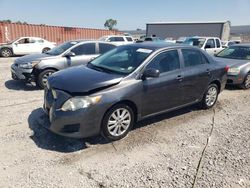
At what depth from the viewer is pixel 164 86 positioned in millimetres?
4617

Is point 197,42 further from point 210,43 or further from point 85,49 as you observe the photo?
point 85,49

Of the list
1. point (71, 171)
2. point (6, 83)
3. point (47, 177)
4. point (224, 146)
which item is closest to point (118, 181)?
point (71, 171)

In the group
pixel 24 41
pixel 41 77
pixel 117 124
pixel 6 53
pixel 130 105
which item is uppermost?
pixel 24 41

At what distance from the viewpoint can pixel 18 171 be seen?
330cm

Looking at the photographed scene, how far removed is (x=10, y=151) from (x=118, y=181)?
1772 mm

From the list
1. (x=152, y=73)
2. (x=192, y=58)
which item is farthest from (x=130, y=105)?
(x=192, y=58)

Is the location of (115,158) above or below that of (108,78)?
below

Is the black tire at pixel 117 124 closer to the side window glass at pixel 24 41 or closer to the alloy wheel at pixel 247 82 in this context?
the alloy wheel at pixel 247 82

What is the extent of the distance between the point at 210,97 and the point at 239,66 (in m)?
2.71

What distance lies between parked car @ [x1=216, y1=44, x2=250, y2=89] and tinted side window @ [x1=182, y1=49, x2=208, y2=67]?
269cm

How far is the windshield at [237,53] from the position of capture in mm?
8698

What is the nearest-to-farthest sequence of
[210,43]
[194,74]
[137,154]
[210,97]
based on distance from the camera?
[137,154]
[194,74]
[210,97]
[210,43]

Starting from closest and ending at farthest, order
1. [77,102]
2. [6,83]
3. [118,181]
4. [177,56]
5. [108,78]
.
→ [118,181] → [77,102] → [108,78] → [177,56] → [6,83]

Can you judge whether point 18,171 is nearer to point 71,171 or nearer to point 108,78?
point 71,171
